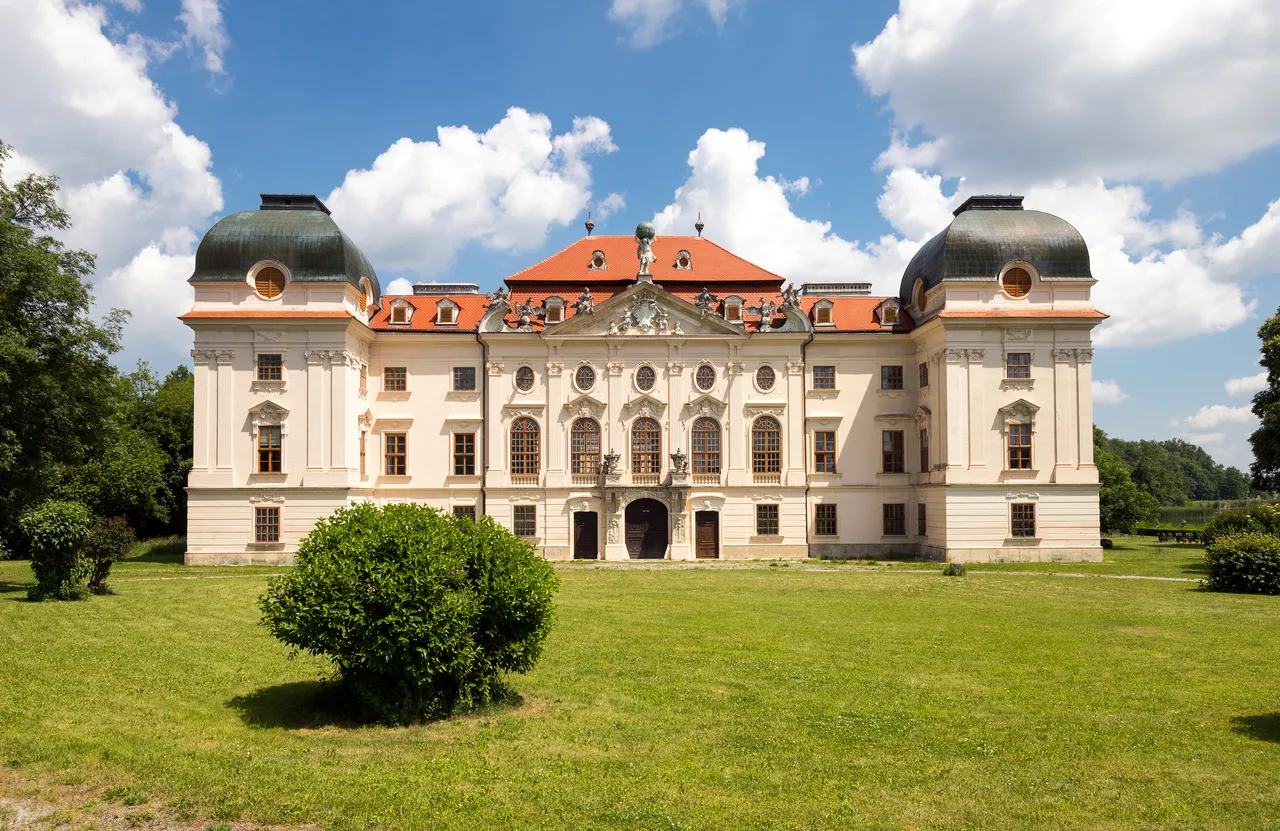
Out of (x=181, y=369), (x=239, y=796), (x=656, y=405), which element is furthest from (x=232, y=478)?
(x=181, y=369)

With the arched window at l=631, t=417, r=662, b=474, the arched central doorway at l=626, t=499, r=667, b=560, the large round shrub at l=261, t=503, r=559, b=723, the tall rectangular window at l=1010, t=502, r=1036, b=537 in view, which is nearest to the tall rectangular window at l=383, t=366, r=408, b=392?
the arched window at l=631, t=417, r=662, b=474

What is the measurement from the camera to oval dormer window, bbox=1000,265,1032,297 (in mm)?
41250

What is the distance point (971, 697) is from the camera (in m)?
14.1

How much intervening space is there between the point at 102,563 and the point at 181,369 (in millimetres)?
61794

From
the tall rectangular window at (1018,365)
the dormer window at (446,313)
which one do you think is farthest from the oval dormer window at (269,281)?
the tall rectangular window at (1018,365)

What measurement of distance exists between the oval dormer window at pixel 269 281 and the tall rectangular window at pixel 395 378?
6395 mm

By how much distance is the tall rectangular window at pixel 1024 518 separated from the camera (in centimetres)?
4050

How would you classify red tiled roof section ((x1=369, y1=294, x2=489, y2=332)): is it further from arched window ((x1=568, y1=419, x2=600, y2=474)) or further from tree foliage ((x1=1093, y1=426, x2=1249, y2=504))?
tree foliage ((x1=1093, y1=426, x2=1249, y2=504))

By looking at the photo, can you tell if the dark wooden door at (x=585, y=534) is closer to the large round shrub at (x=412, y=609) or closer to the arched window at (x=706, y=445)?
the arched window at (x=706, y=445)

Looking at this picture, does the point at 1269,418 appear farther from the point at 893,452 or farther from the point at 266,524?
the point at 266,524

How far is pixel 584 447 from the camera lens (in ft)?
144

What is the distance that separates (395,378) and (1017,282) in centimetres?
3072

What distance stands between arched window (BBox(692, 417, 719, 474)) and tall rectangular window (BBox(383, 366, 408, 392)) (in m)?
14.9

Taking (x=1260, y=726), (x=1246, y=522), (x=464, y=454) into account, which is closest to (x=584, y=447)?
(x=464, y=454)
